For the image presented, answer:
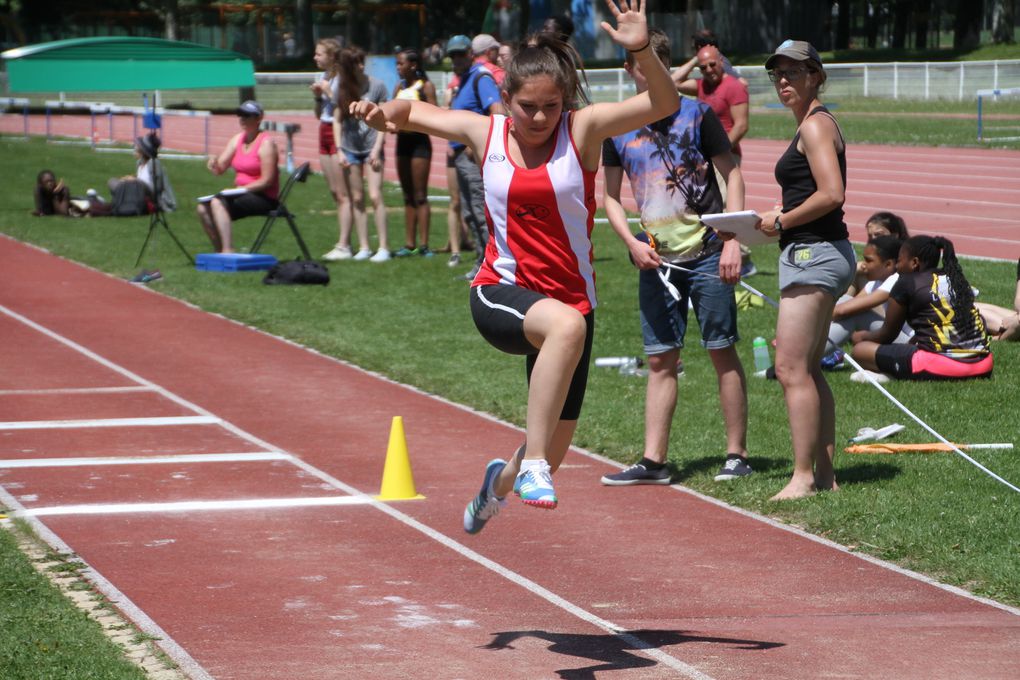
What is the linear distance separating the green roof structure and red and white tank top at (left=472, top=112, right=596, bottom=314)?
42.8 feet

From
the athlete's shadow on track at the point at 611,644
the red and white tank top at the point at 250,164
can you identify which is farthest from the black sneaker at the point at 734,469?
the red and white tank top at the point at 250,164

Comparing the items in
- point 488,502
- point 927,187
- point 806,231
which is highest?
point 806,231

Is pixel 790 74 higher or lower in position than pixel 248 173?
higher

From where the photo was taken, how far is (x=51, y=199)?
76.1ft

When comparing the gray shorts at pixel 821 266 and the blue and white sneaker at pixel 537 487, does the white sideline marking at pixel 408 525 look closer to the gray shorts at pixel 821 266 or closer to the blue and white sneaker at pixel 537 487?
the blue and white sneaker at pixel 537 487

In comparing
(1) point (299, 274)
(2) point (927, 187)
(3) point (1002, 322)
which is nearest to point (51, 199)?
(1) point (299, 274)

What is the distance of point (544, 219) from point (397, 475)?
275 cm

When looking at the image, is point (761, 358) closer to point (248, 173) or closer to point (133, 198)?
point (248, 173)

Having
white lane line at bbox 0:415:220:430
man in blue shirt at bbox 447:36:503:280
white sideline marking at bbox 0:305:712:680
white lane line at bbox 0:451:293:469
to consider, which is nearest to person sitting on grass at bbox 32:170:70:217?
man in blue shirt at bbox 447:36:503:280

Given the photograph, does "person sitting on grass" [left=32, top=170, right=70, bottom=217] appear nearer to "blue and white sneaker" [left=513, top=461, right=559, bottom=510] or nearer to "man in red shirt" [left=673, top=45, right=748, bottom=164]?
"man in red shirt" [left=673, top=45, right=748, bottom=164]

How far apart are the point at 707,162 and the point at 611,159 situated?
51 cm

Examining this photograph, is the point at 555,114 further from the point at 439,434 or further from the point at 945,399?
the point at 945,399

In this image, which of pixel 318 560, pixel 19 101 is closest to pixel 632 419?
pixel 318 560

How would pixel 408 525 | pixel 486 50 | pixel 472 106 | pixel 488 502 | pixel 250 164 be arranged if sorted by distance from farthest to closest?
pixel 250 164 < pixel 486 50 < pixel 472 106 < pixel 408 525 < pixel 488 502
